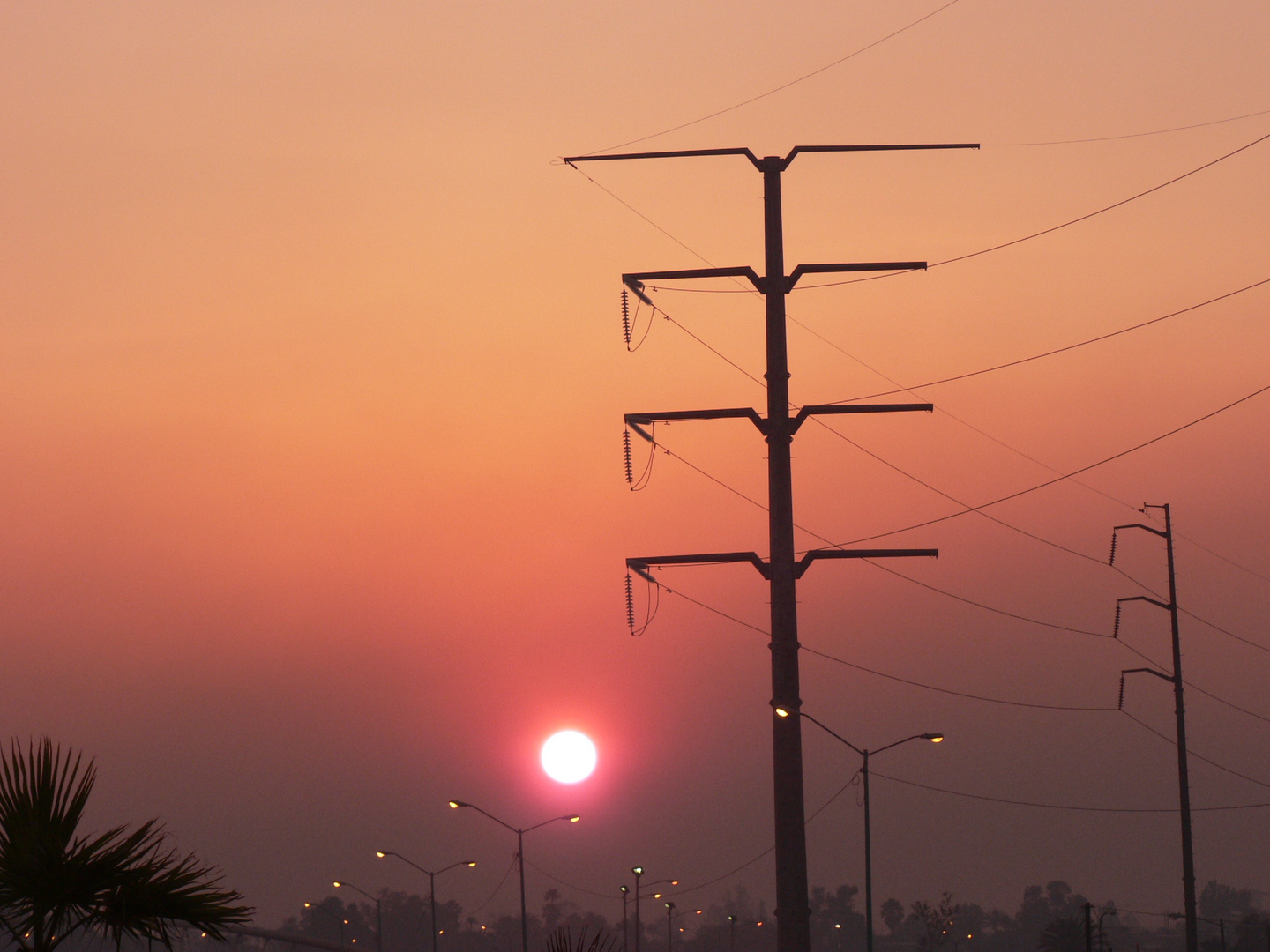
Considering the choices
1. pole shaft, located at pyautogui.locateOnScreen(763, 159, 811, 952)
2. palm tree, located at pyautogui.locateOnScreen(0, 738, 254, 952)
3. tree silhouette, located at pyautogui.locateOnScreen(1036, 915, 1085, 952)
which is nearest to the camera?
palm tree, located at pyautogui.locateOnScreen(0, 738, 254, 952)

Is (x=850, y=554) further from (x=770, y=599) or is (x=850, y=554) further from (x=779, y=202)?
(x=779, y=202)

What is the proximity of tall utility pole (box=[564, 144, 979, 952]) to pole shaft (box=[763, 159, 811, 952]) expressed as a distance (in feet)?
0.06

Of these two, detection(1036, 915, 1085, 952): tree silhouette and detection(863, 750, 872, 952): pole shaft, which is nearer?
detection(863, 750, 872, 952): pole shaft

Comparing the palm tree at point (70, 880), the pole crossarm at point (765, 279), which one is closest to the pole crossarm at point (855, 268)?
the pole crossarm at point (765, 279)

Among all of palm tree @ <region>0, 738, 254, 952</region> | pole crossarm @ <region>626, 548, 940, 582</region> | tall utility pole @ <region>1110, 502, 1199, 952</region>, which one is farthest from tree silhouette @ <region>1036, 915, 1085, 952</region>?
palm tree @ <region>0, 738, 254, 952</region>

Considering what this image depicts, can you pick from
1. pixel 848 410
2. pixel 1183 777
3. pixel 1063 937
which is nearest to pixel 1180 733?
pixel 1183 777

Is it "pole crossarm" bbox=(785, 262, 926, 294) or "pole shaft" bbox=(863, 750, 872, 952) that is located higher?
"pole crossarm" bbox=(785, 262, 926, 294)

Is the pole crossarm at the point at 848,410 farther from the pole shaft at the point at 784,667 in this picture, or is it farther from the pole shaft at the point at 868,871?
the pole shaft at the point at 868,871

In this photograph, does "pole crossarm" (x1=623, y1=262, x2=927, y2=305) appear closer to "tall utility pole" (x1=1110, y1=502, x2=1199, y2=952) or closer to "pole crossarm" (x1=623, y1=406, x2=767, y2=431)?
"pole crossarm" (x1=623, y1=406, x2=767, y2=431)

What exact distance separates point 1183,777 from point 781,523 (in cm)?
3273

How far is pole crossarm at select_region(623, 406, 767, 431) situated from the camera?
3045cm

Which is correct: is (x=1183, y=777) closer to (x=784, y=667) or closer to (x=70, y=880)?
(x=784, y=667)

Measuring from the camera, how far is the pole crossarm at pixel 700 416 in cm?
3045

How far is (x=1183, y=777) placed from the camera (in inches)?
2144
